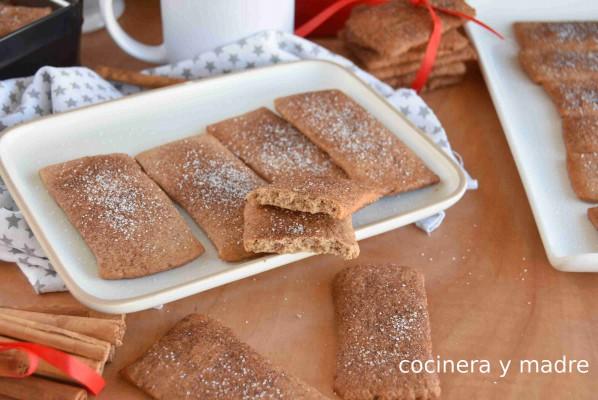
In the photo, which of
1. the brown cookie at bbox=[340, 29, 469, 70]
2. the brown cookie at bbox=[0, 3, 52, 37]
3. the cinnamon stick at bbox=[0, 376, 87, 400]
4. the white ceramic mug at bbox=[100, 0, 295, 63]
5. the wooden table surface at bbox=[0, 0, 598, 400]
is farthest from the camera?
the brown cookie at bbox=[340, 29, 469, 70]

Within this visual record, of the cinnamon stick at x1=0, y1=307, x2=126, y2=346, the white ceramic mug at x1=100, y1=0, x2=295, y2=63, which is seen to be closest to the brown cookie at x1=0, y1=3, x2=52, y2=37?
the white ceramic mug at x1=100, y1=0, x2=295, y2=63

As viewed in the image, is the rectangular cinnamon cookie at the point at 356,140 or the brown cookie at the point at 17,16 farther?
the brown cookie at the point at 17,16

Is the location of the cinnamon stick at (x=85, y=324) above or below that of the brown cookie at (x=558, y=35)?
below

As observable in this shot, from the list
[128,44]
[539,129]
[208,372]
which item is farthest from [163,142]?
[539,129]

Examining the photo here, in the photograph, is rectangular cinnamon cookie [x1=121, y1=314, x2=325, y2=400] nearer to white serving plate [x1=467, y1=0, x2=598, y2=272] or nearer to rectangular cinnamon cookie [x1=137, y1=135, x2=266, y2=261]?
rectangular cinnamon cookie [x1=137, y1=135, x2=266, y2=261]

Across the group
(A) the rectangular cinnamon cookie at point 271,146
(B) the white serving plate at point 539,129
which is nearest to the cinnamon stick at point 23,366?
(A) the rectangular cinnamon cookie at point 271,146

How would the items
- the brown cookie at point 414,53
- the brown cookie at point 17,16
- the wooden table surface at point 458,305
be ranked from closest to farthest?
the wooden table surface at point 458,305
the brown cookie at point 17,16
the brown cookie at point 414,53

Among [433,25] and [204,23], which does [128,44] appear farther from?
[433,25]

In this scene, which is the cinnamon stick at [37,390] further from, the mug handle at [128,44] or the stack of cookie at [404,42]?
the stack of cookie at [404,42]
